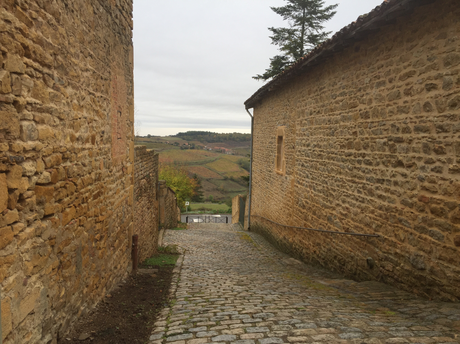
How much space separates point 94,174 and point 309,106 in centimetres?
611

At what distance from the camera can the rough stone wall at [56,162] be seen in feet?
7.66

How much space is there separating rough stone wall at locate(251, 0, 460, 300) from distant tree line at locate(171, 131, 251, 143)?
8681 centimetres

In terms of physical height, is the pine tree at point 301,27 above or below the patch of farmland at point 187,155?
above

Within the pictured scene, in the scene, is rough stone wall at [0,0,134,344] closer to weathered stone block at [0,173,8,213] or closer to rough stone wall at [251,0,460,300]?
weathered stone block at [0,173,8,213]

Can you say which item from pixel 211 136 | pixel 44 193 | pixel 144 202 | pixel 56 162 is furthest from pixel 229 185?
pixel 44 193

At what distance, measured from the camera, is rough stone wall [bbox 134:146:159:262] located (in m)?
7.51

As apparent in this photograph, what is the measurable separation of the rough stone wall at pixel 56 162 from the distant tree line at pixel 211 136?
90.1m

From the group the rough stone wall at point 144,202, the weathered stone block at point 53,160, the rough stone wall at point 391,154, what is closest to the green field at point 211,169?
the rough stone wall at point 144,202

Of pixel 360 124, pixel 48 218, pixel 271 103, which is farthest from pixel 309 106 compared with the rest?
pixel 48 218

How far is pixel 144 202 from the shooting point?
8516 millimetres

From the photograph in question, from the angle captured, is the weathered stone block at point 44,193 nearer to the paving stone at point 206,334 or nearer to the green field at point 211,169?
the paving stone at point 206,334

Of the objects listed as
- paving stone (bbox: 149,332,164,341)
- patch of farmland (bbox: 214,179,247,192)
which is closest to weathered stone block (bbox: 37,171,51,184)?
paving stone (bbox: 149,332,164,341)

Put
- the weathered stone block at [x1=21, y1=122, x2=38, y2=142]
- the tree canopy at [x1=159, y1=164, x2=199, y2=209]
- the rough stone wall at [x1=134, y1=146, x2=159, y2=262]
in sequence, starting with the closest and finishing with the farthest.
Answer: the weathered stone block at [x1=21, y1=122, x2=38, y2=142]
the rough stone wall at [x1=134, y1=146, x2=159, y2=262]
the tree canopy at [x1=159, y1=164, x2=199, y2=209]

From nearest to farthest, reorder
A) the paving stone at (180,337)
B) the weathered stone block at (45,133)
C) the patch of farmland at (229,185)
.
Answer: the weathered stone block at (45,133), the paving stone at (180,337), the patch of farmland at (229,185)
